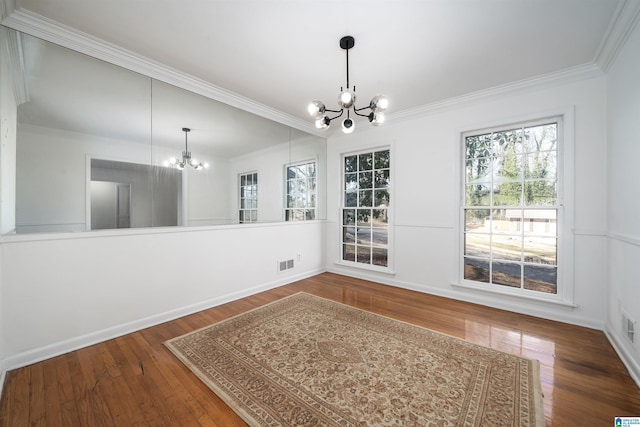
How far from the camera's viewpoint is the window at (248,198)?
361 centimetres

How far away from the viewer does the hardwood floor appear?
155 centimetres

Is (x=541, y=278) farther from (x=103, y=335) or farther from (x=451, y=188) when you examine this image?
(x=103, y=335)

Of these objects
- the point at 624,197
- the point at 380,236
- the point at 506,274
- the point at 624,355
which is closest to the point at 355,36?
the point at 624,197

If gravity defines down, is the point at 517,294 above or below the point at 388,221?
below

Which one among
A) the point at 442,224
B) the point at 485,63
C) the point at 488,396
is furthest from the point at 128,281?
the point at 485,63

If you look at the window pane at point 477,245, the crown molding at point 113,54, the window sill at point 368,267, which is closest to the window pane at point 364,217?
the window sill at point 368,267

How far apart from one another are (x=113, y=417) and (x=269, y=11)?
3021 millimetres

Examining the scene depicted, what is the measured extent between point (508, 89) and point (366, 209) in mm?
2521

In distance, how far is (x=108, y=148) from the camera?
2449 mm

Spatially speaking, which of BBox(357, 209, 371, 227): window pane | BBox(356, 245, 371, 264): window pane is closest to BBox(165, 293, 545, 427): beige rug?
BBox(356, 245, 371, 264): window pane

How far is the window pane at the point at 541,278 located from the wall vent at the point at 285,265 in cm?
328

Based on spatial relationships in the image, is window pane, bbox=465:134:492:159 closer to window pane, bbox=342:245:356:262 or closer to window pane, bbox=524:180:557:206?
window pane, bbox=524:180:557:206

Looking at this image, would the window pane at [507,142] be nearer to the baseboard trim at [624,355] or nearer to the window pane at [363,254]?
the baseboard trim at [624,355]

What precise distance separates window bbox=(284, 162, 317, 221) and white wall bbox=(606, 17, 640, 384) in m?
3.78
